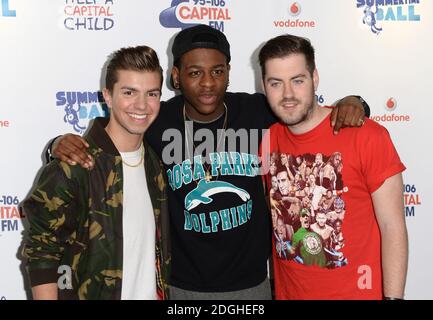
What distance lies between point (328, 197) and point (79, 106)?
1.50 m

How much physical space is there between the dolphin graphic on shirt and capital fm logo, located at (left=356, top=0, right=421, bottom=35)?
57.8 inches

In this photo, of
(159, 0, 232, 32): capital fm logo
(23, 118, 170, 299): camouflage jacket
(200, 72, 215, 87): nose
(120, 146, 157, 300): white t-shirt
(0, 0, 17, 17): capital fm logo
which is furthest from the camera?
(159, 0, 232, 32): capital fm logo

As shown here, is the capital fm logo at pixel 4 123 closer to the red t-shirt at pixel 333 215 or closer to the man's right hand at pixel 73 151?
the man's right hand at pixel 73 151

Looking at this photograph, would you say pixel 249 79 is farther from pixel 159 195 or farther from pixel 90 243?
pixel 90 243

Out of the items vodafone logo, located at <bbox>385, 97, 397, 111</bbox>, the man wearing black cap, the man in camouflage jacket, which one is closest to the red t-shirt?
the man wearing black cap

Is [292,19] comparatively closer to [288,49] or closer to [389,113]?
[389,113]

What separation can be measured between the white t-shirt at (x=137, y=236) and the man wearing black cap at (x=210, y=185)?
0.21 metres

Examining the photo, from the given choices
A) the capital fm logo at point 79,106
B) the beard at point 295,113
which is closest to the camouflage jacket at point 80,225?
the beard at point 295,113

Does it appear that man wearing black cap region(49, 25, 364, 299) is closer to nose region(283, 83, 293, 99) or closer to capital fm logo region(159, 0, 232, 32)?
nose region(283, 83, 293, 99)

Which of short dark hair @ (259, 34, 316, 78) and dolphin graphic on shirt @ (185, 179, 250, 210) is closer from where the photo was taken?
short dark hair @ (259, 34, 316, 78)

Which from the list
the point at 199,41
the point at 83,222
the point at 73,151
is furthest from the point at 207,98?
the point at 83,222

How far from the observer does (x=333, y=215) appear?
1.94 meters

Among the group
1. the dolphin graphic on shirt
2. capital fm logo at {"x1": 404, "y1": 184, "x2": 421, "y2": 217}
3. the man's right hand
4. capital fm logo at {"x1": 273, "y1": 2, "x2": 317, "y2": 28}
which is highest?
capital fm logo at {"x1": 273, "y1": 2, "x2": 317, "y2": 28}

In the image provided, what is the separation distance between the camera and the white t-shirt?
6.26 feet
